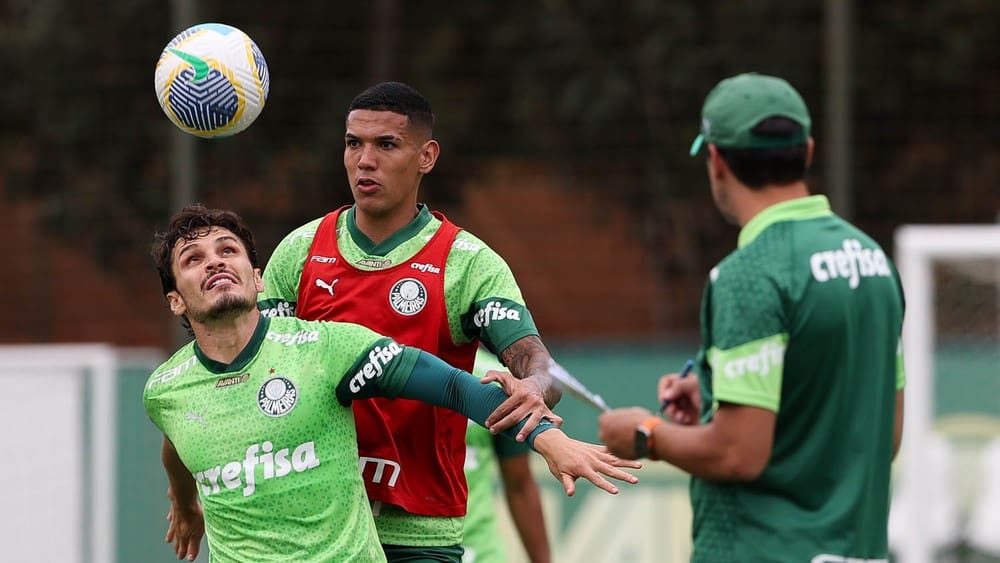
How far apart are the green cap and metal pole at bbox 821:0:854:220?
208 inches

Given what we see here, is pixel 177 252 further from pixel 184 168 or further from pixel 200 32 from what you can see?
pixel 184 168

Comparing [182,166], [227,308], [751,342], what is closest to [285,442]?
[227,308]

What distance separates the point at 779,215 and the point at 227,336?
5.11 ft

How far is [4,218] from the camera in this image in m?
10.7

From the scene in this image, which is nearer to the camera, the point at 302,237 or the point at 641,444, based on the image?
the point at 641,444

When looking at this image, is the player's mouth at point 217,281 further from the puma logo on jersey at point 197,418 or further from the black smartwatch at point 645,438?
the black smartwatch at point 645,438

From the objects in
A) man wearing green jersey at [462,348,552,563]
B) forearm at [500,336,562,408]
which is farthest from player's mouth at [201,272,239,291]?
man wearing green jersey at [462,348,552,563]

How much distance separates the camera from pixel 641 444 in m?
4.42

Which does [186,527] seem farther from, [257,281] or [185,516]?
[257,281]

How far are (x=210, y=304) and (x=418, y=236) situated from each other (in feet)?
2.47

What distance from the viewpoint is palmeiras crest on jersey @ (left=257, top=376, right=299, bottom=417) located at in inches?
172

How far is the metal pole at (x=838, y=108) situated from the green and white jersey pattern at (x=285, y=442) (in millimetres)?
5604

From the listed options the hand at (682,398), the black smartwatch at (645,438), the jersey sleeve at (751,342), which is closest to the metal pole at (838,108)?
the hand at (682,398)

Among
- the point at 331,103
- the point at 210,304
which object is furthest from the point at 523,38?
the point at 210,304
